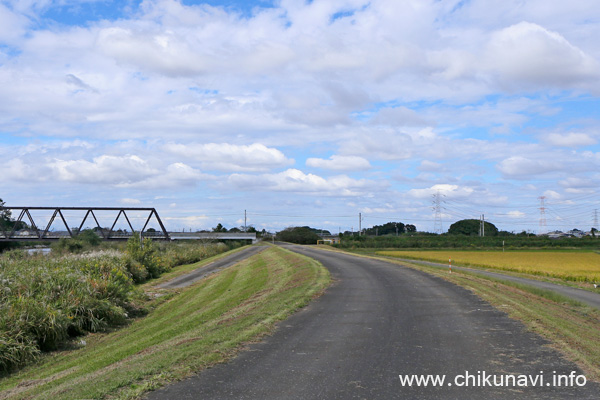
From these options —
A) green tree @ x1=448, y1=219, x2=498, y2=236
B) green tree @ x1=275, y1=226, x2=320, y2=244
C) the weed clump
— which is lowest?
the weed clump

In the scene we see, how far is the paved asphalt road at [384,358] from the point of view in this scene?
720 centimetres

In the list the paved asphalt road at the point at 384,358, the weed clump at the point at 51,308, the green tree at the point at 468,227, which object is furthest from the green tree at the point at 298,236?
the paved asphalt road at the point at 384,358

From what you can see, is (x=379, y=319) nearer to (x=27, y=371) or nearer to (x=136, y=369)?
(x=136, y=369)

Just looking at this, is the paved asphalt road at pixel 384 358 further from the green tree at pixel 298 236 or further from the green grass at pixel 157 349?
the green tree at pixel 298 236

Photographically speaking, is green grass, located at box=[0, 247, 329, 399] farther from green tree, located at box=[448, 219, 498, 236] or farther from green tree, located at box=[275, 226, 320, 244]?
green tree, located at box=[448, 219, 498, 236]

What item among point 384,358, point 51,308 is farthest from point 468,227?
point 384,358

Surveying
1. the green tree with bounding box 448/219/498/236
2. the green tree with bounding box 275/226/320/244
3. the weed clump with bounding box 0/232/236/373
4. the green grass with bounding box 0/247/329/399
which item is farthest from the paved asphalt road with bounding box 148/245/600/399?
the green tree with bounding box 448/219/498/236

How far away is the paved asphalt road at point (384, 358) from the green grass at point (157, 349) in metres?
0.53

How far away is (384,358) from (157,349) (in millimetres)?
4964

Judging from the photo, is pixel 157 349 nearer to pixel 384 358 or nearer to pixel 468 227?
pixel 384 358

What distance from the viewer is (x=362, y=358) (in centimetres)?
906

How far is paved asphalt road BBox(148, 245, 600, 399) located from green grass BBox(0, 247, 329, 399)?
0.53 metres

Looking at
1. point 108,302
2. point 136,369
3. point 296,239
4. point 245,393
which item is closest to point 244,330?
point 136,369

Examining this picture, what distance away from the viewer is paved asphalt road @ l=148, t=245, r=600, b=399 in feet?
23.6
